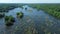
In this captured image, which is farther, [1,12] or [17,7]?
[17,7]

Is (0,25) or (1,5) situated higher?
(1,5)

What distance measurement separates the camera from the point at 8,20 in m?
9.61

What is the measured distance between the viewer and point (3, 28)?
360 inches

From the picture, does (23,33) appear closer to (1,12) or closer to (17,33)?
(17,33)

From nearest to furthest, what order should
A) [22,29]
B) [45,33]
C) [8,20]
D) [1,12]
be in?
[45,33], [22,29], [8,20], [1,12]

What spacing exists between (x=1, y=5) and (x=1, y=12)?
242 centimetres

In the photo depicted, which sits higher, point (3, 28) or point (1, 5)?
point (1, 5)

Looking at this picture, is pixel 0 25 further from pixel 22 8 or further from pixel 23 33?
pixel 22 8

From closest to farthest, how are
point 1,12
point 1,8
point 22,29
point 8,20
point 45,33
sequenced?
point 45,33, point 22,29, point 8,20, point 1,12, point 1,8

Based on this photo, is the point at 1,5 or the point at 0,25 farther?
the point at 1,5

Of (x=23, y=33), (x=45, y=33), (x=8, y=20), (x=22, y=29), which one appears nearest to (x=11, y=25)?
(x=8, y=20)

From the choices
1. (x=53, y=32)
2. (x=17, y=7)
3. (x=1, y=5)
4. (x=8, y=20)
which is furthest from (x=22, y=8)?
(x=53, y=32)

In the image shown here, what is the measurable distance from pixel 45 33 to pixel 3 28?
10.3ft

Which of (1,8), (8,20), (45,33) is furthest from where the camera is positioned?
(1,8)
